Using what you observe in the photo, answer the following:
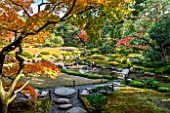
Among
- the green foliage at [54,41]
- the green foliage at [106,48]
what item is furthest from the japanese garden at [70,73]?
the green foliage at [54,41]

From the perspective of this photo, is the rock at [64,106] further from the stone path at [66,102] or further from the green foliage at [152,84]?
the green foliage at [152,84]

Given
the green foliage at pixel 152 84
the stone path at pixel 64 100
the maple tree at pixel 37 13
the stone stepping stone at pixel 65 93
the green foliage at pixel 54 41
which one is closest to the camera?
the maple tree at pixel 37 13

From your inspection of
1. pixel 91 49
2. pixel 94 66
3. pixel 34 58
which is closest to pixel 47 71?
pixel 94 66

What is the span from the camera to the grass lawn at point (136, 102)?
1166cm

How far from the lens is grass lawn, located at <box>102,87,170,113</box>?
38.2ft

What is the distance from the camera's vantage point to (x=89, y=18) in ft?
22.8

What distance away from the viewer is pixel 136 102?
13.0m

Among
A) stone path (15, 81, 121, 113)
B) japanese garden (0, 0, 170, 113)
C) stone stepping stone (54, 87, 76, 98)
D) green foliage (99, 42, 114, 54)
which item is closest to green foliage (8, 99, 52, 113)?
japanese garden (0, 0, 170, 113)

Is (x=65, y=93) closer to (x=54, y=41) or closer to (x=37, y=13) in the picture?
(x=37, y=13)

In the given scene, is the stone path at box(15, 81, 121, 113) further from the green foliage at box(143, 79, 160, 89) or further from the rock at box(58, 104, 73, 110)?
the green foliage at box(143, 79, 160, 89)

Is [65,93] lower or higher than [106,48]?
lower

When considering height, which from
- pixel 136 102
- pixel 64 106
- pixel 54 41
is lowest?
pixel 136 102

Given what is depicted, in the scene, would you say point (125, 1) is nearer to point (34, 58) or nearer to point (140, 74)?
point (140, 74)

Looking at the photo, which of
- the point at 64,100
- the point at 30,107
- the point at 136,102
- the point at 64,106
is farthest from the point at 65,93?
the point at 136,102
